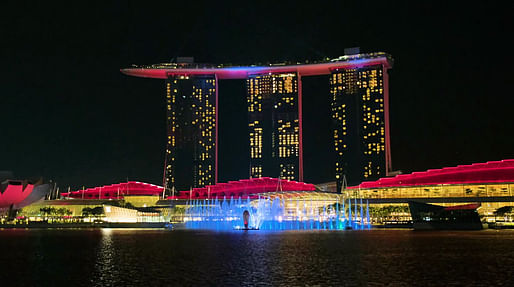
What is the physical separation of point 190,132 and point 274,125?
28.4 meters

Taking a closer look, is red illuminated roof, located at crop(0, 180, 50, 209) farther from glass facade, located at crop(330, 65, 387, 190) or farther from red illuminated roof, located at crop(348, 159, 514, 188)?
glass facade, located at crop(330, 65, 387, 190)

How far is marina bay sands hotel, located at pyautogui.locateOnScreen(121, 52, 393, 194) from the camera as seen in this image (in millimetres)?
177375

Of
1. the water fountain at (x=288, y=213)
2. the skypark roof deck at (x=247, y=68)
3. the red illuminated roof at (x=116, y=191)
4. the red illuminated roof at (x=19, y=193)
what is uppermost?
the skypark roof deck at (x=247, y=68)

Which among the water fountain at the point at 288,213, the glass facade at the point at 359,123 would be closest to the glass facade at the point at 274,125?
the glass facade at the point at 359,123

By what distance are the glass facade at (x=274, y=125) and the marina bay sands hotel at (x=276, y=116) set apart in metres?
0.33

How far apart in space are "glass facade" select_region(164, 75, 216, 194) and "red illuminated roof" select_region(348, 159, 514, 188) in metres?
81.0

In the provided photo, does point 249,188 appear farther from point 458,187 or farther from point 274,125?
point 274,125

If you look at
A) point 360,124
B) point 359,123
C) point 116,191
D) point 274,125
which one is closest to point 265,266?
point 116,191

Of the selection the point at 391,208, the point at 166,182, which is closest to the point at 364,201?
the point at 391,208

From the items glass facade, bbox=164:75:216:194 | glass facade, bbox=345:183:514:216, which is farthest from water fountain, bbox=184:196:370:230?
glass facade, bbox=164:75:216:194

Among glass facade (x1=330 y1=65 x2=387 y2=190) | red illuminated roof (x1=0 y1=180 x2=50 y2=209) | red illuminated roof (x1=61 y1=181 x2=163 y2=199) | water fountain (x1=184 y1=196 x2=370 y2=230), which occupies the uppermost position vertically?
glass facade (x1=330 y1=65 x2=387 y2=190)

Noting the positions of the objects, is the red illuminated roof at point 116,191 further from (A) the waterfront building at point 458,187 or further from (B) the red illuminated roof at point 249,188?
(A) the waterfront building at point 458,187

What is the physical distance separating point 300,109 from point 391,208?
286ft

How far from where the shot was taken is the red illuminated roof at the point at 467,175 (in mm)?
108750
